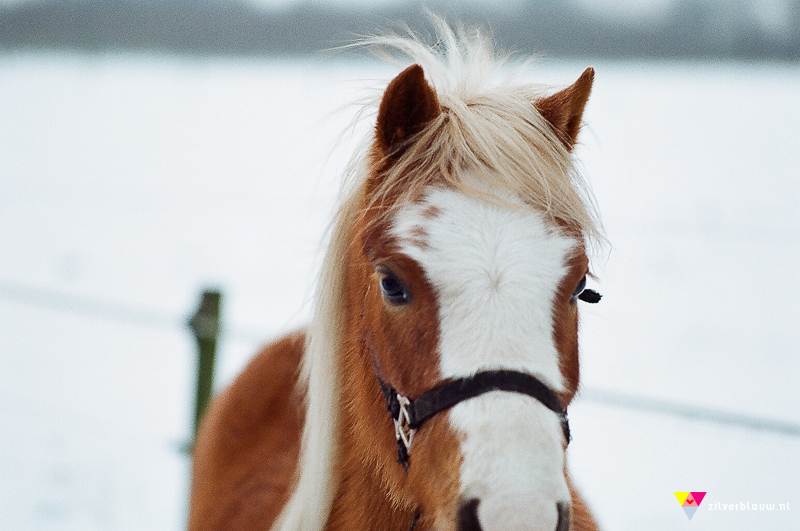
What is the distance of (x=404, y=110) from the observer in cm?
127

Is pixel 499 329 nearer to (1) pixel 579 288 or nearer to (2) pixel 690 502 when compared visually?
(1) pixel 579 288

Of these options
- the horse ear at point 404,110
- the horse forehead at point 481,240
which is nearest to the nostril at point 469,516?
the horse forehead at point 481,240

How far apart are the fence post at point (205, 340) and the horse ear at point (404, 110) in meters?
2.28

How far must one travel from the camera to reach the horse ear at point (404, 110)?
1228 millimetres

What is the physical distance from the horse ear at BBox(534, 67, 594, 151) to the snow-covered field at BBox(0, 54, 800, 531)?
1.59 ft

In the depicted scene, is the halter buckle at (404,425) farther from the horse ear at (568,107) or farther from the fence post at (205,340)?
the fence post at (205,340)

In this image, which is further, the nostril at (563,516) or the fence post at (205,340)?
the fence post at (205,340)

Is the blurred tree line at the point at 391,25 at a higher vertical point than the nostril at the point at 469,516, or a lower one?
higher

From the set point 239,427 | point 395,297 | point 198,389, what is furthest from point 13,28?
point 395,297

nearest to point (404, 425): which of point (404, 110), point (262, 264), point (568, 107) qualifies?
point (404, 110)

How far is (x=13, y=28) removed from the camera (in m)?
9.11

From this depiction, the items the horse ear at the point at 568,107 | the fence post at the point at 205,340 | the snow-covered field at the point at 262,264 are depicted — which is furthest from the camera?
the snow-covered field at the point at 262,264

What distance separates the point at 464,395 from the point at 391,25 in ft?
18.5

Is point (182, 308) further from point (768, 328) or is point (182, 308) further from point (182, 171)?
point (768, 328)
